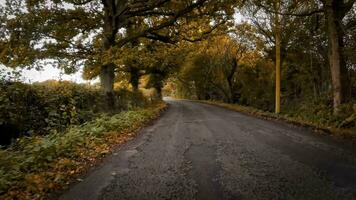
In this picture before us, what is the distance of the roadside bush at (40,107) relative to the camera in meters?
9.06

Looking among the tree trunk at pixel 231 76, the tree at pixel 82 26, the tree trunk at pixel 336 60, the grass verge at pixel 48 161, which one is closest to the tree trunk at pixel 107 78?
the tree at pixel 82 26

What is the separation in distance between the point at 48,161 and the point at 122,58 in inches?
393

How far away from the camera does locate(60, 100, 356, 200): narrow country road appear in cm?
520

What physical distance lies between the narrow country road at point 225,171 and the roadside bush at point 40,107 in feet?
9.75

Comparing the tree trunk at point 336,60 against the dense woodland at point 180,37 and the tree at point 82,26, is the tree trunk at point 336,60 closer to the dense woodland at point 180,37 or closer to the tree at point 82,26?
the dense woodland at point 180,37

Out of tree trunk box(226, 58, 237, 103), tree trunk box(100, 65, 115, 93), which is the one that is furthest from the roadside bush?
tree trunk box(226, 58, 237, 103)

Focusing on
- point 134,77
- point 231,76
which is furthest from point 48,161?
point 231,76

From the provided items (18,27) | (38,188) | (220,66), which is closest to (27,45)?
(18,27)

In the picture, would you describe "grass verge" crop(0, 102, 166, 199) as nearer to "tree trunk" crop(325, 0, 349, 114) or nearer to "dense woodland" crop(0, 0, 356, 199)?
"dense woodland" crop(0, 0, 356, 199)

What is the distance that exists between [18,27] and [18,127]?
348 inches

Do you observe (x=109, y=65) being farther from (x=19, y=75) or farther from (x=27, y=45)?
(x=19, y=75)

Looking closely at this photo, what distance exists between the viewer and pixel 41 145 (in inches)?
303

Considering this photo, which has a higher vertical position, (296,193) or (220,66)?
(220,66)

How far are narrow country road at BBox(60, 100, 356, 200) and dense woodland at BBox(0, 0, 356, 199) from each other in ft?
3.47
